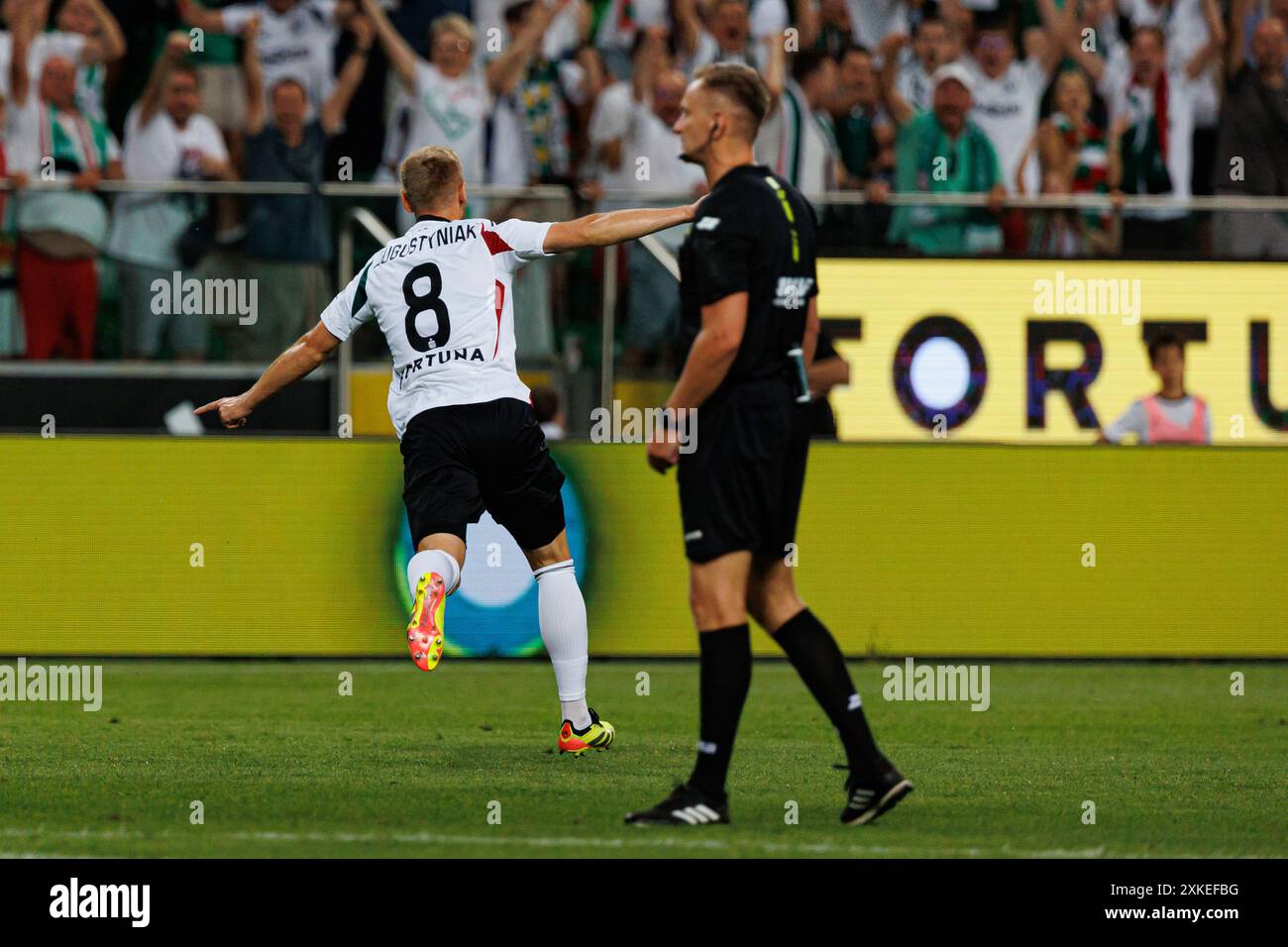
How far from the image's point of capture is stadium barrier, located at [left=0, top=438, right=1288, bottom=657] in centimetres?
1266

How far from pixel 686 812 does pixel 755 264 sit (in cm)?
181

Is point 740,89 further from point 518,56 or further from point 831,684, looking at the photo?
point 518,56

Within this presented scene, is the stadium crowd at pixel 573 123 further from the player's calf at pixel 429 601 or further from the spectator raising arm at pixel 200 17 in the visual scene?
the player's calf at pixel 429 601

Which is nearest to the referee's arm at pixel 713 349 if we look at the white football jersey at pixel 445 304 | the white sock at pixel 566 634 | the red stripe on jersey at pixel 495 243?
the white football jersey at pixel 445 304

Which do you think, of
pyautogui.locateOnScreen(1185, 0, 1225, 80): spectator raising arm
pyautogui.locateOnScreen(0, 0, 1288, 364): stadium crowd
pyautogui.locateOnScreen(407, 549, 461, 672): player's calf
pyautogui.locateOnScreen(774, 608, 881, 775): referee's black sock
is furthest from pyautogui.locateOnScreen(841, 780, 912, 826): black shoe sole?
pyautogui.locateOnScreen(1185, 0, 1225, 80): spectator raising arm

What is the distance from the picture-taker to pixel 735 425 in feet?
22.4

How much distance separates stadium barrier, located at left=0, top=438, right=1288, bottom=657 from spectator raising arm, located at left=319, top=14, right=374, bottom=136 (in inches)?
104

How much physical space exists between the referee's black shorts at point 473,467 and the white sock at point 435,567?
0.56 feet

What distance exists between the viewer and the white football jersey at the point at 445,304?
8.63 meters

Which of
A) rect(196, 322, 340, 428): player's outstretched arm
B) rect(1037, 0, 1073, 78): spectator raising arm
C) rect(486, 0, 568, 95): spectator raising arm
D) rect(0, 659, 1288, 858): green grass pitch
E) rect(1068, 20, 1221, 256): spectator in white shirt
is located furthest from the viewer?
rect(1037, 0, 1073, 78): spectator raising arm

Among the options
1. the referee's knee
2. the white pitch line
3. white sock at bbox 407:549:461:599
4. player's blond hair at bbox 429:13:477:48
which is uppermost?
player's blond hair at bbox 429:13:477:48

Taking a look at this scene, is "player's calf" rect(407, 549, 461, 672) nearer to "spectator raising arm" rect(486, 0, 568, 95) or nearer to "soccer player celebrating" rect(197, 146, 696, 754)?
"soccer player celebrating" rect(197, 146, 696, 754)

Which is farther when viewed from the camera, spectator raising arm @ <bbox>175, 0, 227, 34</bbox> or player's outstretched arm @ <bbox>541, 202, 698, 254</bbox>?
spectator raising arm @ <bbox>175, 0, 227, 34</bbox>

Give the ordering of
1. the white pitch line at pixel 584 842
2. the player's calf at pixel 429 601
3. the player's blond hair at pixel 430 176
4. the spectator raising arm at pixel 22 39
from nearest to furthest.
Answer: the white pitch line at pixel 584 842 < the player's calf at pixel 429 601 < the player's blond hair at pixel 430 176 < the spectator raising arm at pixel 22 39
